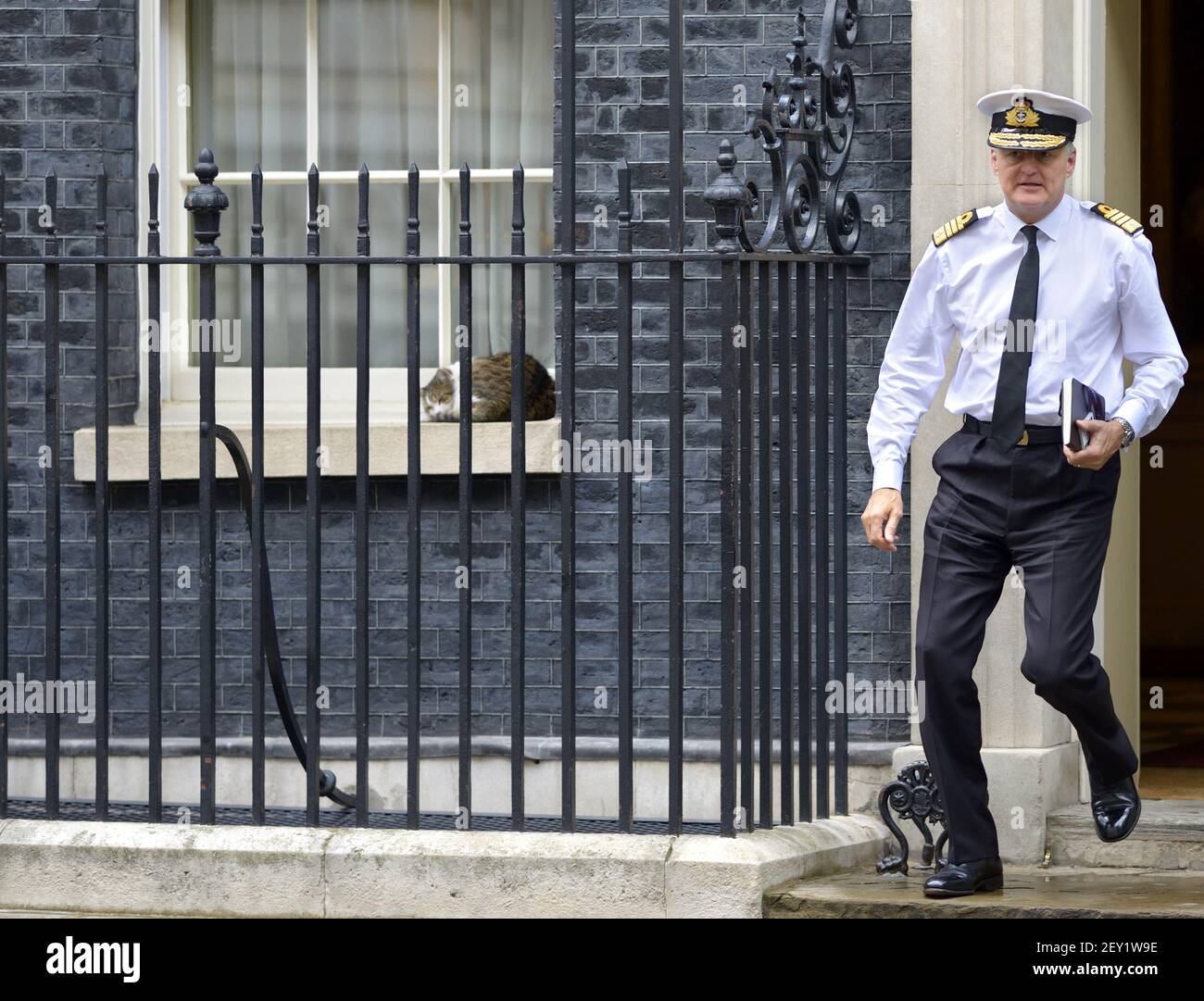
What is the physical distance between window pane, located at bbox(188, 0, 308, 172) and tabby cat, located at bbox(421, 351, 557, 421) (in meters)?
1.05

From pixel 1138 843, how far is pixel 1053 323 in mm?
1874

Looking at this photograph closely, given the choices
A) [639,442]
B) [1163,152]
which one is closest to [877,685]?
[639,442]

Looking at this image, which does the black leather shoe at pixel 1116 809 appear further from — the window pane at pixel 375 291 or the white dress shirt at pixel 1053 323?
the window pane at pixel 375 291

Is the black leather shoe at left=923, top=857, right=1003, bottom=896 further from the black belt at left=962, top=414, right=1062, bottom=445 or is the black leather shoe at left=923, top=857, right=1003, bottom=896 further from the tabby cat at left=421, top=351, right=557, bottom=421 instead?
the tabby cat at left=421, top=351, right=557, bottom=421

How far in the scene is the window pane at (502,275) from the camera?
772cm

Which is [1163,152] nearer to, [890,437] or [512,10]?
[512,10]

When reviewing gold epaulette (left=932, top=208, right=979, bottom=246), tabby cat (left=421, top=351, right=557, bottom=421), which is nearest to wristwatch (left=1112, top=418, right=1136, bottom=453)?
gold epaulette (left=932, top=208, right=979, bottom=246)

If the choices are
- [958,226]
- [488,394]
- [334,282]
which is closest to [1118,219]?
[958,226]

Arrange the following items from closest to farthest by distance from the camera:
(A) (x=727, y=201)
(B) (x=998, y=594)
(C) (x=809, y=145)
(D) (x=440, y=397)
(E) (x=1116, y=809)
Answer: (E) (x=1116, y=809) → (B) (x=998, y=594) → (A) (x=727, y=201) → (C) (x=809, y=145) → (D) (x=440, y=397)

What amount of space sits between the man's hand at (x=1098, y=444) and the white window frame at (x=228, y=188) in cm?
268

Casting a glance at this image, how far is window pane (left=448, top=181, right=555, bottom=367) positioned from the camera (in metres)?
7.72

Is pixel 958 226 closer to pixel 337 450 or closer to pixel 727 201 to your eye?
pixel 727 201

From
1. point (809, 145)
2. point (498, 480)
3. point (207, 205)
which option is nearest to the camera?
point (207, 205)

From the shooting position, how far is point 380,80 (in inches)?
310
